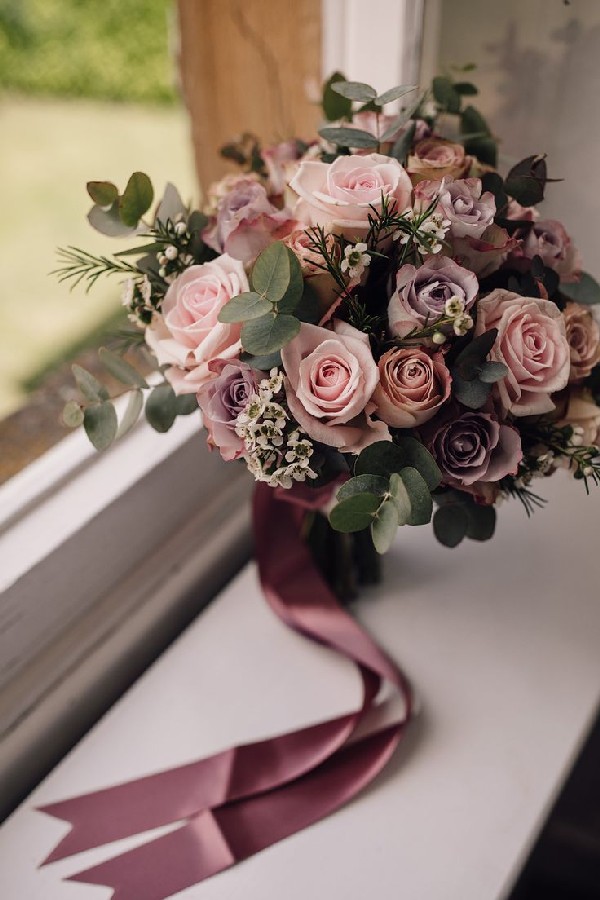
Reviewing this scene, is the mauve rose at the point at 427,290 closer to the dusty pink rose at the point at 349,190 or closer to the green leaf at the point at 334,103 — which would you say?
the dusty pink rose at the point at 349,190

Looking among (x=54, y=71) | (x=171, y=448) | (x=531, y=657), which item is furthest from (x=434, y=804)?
(x=54, y=71)

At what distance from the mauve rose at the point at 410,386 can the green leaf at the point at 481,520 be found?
0.16 m

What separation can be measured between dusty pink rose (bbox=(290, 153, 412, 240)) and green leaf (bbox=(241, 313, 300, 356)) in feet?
0.30

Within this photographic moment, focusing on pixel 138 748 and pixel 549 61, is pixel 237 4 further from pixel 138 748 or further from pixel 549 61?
pixel 138 748

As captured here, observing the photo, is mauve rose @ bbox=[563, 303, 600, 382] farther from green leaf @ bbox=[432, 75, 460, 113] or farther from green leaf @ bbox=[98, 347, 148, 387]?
green leaf @ bbox=[98, 347, 148, 387]

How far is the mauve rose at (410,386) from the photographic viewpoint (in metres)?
0.58

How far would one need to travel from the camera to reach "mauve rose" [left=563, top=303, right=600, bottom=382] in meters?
0.68

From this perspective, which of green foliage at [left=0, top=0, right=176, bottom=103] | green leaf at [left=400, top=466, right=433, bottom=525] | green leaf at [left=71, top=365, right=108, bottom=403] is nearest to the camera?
green leaf at [left=400, top=466, right=433, bottom=525]

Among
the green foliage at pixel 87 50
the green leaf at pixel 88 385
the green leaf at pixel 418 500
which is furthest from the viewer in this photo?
the green foliage at pixel 87 50

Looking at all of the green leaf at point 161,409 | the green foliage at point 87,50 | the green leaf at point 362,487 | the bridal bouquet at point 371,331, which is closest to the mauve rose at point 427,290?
the bridal bouquet at point 371,331

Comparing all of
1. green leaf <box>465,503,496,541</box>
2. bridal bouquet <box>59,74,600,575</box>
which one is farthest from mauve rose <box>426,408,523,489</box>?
green leaf <box>465,503,496,541</box>

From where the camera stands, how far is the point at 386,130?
0.70 meters

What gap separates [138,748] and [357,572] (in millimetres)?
296

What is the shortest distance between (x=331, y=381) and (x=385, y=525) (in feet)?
0.36
